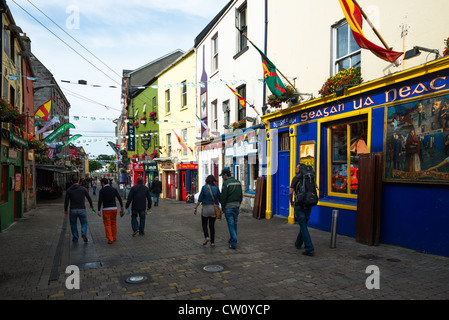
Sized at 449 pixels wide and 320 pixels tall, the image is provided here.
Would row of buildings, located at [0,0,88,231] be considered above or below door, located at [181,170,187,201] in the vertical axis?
above

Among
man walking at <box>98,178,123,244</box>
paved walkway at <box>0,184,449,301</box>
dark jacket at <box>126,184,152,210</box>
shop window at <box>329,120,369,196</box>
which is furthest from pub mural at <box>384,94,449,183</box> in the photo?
man walking at <box>98,178,123,244</box>

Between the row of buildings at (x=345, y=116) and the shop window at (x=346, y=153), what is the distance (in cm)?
3

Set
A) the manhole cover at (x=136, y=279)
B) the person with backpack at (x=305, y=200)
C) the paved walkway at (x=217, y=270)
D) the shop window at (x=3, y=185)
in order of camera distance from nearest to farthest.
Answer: the paved walkway at (x=217, y=270)
the manhole cover at (x=136, y=279)
the person with backpack at (x=305, y=200)
the shop window at (x=3, y=185)

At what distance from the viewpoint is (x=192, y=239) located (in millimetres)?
8477

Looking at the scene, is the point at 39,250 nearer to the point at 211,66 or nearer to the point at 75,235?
the point at 75,235

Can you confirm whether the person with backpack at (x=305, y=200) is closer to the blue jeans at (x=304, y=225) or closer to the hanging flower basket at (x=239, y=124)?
the blue jeans at (x=304, y=225)

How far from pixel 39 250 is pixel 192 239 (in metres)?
3.66

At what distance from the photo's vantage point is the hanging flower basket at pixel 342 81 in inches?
318

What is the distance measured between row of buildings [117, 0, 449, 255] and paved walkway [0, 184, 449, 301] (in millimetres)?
850

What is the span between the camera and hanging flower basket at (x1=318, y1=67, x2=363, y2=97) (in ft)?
26.5

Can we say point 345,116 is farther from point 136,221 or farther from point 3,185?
point 3,185

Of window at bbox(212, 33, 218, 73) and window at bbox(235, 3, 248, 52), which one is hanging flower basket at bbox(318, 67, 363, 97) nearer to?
window at bbox(235, 3, 248, 52)

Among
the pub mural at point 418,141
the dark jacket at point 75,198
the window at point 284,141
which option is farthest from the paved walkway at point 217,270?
the window at point 284,141
